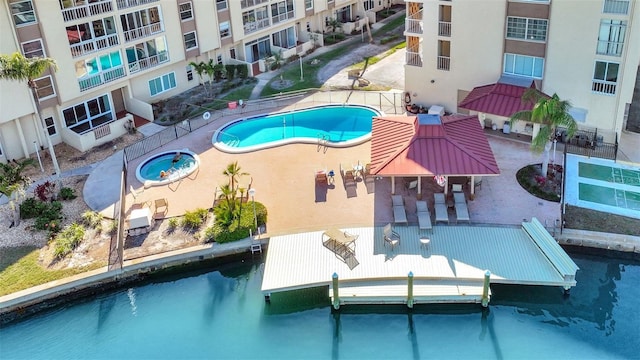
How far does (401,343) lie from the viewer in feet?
95.2

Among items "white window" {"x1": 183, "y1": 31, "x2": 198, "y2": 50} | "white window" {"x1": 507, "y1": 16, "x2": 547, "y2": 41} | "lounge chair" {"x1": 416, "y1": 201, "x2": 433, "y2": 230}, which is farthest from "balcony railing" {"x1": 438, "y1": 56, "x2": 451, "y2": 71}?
"white window" {"x1": 183, "y1": 31, "x2": 198, "y2": 50}

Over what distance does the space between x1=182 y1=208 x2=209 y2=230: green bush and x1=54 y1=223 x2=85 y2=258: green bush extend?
19.4ft

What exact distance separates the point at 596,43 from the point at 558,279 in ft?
56.6

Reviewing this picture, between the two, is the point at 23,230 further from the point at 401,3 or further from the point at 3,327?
the point at 401,3

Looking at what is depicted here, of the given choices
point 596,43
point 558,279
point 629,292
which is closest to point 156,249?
point 558,279

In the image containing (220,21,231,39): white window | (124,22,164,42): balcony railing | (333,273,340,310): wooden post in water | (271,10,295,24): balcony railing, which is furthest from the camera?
(271,10,295,24): balcony railing

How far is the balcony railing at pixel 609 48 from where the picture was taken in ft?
126

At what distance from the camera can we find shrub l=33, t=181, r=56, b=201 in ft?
126

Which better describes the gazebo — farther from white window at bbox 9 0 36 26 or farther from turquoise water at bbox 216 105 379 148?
white window at bbox 9 0 36 26

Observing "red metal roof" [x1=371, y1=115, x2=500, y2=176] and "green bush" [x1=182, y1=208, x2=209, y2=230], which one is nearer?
"red metal roof" [x1=371, y1=115, x2=500, y2=176]

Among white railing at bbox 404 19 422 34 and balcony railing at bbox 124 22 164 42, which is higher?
balcony railing at bbox 124 22 164 42

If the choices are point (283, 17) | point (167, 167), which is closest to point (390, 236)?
point (167, 167)

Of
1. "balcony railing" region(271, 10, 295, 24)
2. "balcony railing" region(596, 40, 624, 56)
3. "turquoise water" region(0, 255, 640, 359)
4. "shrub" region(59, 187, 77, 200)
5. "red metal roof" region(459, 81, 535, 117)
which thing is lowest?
"turquoise water" region(0, 255, 640, 359)

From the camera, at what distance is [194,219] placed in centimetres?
3569
